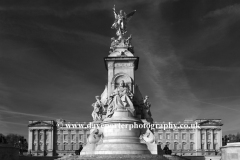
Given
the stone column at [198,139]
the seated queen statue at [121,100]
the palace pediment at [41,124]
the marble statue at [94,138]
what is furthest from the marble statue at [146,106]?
the palace pediment at [41,124]

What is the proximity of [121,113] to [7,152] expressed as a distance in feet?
36.0

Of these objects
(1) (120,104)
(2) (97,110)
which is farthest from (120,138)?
(2) (97,110)

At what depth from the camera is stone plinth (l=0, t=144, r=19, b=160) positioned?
88.8 ft

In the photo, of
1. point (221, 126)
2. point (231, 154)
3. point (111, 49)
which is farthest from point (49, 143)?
point (231, 154)

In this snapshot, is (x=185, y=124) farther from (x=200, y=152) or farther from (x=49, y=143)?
(x=49, y=143)

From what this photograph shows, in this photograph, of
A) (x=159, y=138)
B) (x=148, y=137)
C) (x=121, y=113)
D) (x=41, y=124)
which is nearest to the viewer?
(x=148, y=137)

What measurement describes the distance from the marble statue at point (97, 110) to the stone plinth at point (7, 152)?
805cm

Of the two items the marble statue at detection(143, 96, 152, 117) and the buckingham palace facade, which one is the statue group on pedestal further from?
the buckingham palace facade

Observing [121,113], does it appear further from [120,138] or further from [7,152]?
[7,152]

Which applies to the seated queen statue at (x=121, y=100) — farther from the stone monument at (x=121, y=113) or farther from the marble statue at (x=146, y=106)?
the marble statue at (x=146, y=106)

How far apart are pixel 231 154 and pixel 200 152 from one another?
73.4m

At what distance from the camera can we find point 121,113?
25.8 meters

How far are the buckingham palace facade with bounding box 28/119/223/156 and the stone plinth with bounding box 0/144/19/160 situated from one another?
6948 centimetres

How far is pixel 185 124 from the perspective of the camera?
92875mm
